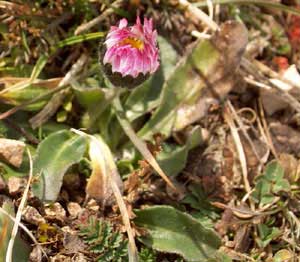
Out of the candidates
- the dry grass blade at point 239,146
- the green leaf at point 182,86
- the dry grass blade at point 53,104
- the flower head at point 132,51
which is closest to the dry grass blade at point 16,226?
the dry grass blade at point 53,104

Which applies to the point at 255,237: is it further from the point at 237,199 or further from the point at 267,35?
the point at 267,35

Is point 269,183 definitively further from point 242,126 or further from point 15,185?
point 15,185

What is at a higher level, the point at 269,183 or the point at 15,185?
the point at 15,185

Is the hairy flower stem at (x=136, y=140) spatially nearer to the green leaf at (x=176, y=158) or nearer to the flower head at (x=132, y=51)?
the green leaf at (x=176, y=158)

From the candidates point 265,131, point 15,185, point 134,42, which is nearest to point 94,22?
point 134,42

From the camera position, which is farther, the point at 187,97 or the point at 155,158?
the point at 187,97

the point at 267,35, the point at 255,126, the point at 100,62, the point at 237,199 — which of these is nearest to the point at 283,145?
the point at 255,126

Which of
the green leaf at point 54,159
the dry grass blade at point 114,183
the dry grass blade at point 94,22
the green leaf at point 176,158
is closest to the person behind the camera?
the dry grass blade at point 114,183

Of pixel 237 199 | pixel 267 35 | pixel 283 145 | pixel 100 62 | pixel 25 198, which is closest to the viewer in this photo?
pixel 25 198
